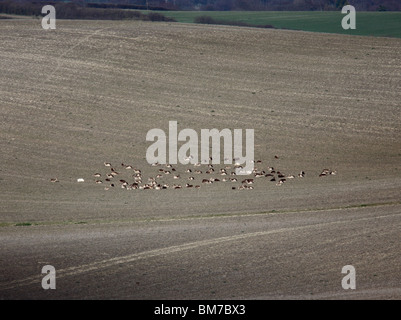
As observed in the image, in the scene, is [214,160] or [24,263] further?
[214,160]

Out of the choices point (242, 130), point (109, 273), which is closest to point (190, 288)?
point (109, 273)

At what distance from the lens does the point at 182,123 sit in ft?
97.6

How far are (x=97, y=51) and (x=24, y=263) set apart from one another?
26.3 meters

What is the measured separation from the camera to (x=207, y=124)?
2978 centimetres

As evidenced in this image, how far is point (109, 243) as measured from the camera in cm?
1394

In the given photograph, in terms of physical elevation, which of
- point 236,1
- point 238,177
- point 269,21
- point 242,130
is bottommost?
point 238,177

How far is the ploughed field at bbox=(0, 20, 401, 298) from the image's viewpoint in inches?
667

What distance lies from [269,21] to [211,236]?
4580 cm

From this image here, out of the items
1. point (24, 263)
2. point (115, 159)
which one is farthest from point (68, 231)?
point (115, 159)

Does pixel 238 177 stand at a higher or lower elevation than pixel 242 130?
lower

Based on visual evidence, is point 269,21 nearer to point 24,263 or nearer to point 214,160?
point 214,160

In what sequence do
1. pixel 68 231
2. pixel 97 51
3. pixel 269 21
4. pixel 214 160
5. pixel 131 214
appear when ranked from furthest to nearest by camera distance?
1. pixel 269 21
2. pixel 97 51
3. pixel 214 160
4. pixel 131 214
5. pixel 68 231

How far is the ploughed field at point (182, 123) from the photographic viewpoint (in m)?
16.9

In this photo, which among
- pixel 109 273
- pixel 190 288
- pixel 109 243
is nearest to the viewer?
pixel 190 288
